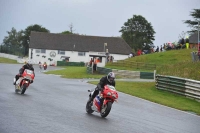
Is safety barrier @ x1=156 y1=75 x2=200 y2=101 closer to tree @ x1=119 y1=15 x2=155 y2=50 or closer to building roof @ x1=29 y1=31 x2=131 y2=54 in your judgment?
building roof @ x1=29 y1=31 x2=131 y2=54

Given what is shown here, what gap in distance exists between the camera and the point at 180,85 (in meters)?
27.4

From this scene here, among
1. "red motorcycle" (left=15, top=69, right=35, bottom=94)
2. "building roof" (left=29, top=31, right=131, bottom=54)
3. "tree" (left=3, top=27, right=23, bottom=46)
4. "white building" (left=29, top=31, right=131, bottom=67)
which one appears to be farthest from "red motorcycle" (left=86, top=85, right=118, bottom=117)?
"tree" (left=3, top=27, right=23, bottom=46)

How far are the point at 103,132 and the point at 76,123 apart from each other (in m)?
1.31

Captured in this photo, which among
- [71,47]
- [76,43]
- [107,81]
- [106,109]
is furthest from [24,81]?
[76,43]

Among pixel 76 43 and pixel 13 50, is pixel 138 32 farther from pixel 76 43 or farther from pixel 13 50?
pixel 13 50

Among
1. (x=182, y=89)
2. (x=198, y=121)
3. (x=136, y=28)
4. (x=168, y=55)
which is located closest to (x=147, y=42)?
(x=136, y=28)

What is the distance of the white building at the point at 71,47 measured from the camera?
349 ft

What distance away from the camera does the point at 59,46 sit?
356 ft

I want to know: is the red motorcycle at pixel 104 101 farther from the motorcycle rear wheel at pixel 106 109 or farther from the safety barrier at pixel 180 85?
the safety barrier at pixel 180 85

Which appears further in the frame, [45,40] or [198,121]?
[45,40]

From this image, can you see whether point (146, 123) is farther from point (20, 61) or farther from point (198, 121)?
point (20, 61)

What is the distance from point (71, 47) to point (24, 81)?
87673 mm

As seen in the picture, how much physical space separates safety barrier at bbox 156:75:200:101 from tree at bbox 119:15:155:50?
94.7m

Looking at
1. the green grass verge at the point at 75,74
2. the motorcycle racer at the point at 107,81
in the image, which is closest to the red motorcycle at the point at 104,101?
the motorcycle racer at the point at 107,81
